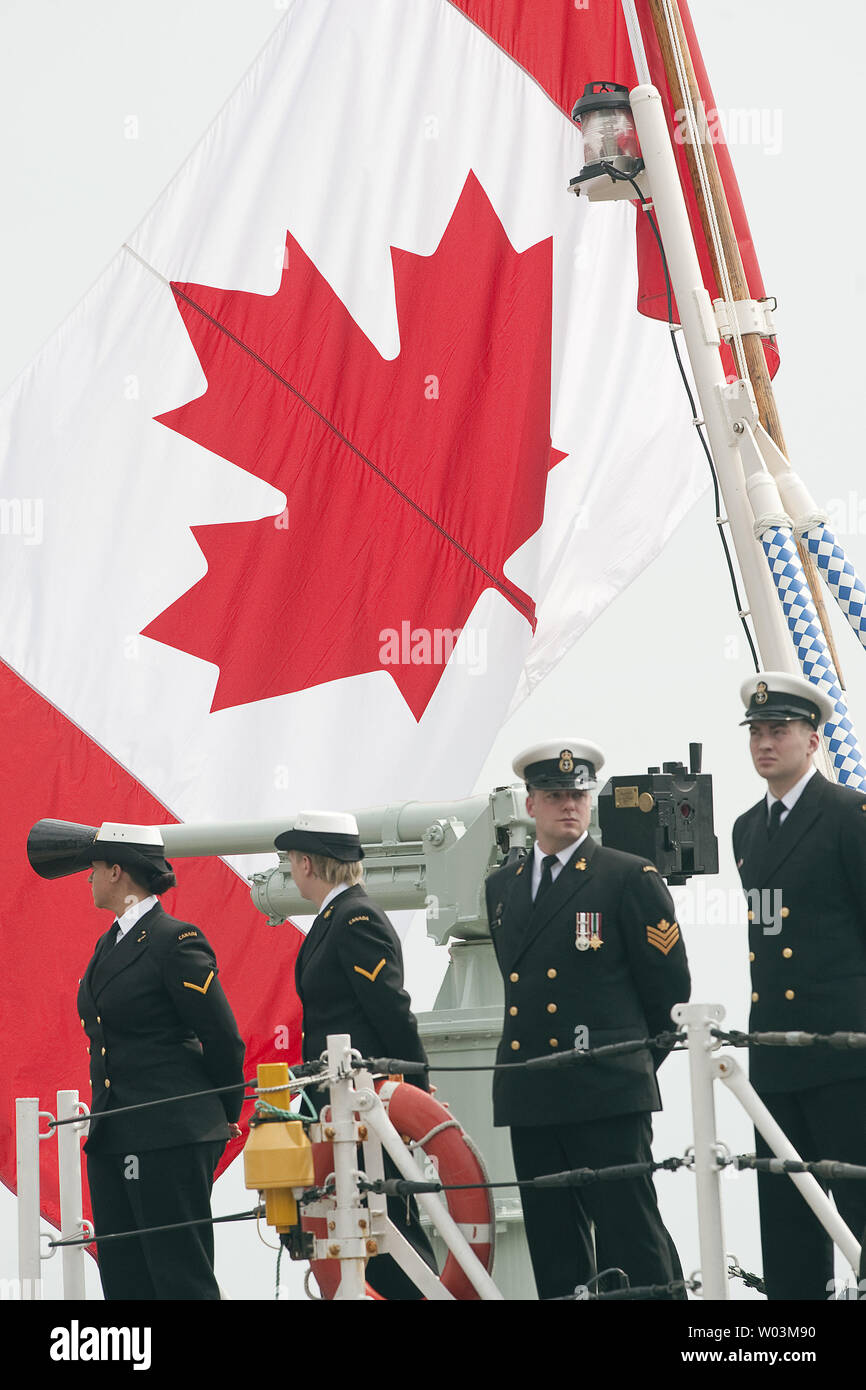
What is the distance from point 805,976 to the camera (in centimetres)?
532

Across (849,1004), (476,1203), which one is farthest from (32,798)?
(849,1004)

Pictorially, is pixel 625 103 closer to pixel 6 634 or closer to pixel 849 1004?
pixel 6 634

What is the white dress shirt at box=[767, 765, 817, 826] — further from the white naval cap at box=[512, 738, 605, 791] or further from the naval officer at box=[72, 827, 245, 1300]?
the naval officer at box=[72, 827, 245, 1300]

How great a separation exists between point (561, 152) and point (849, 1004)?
6397mm

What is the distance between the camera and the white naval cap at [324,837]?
20.9 feet

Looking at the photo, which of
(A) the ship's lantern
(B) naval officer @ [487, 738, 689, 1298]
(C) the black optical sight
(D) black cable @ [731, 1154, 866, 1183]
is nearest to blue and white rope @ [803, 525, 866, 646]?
(C) the black optical sight

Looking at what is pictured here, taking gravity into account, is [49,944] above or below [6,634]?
below

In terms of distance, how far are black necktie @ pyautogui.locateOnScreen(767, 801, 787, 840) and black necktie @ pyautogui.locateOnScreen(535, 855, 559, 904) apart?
60 centimetres

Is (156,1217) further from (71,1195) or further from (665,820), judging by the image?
(665,820)

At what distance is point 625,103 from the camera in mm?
9016

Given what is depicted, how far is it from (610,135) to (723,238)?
649 millimetres

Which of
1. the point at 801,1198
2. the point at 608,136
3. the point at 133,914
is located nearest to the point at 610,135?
the point at 608,136

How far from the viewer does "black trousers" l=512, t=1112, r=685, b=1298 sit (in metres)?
5.46
